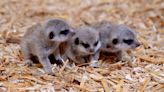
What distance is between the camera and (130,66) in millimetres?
3486

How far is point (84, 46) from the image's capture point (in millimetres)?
3396

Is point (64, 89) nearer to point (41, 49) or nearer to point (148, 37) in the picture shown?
point (41, 49)

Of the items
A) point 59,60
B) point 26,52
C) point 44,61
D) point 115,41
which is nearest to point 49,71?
point 44,61

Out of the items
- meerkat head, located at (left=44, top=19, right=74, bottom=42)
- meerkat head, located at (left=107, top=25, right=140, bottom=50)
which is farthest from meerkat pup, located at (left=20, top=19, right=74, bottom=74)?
meerkat head, located at (left=107, top=25, right=140, bottom=50)

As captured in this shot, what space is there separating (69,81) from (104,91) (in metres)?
0.28

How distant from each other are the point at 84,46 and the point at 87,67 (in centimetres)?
18

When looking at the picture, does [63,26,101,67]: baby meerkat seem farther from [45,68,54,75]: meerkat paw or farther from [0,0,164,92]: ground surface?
[45,68,54,75]: meerkat paw

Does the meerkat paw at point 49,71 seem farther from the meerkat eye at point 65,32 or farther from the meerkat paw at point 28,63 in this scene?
the meerkat eye at point 65,32

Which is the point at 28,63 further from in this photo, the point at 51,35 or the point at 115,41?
the point at 115,41

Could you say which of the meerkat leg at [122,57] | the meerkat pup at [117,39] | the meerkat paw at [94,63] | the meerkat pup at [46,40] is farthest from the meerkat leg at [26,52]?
the meerkat leg at [122,57]

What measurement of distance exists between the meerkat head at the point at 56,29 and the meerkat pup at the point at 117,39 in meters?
0.39

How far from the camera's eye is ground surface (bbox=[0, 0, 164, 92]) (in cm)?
311

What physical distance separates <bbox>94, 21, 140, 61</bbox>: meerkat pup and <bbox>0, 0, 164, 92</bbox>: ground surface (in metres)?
0.12

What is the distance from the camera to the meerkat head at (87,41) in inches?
132
